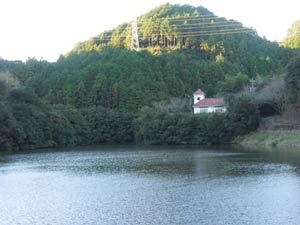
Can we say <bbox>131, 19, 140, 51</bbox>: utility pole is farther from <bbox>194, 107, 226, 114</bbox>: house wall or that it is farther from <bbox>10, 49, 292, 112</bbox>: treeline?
<bbox>194, 107, 226, 114</bbox>: house wall

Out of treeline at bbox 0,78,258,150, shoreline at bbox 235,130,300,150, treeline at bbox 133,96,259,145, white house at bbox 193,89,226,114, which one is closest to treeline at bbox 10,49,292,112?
treeline at bbox 0,78,258,150

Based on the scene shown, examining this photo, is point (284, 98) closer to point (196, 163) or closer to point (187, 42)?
point (196, 163)

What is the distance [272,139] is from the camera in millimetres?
58625

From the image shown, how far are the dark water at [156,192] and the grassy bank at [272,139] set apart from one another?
46.1 ft

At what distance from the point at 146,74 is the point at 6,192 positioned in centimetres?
7345

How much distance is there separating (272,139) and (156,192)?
35050 millimetres

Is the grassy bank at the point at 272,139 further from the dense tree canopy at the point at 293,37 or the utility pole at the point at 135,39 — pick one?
the utility pole at the point at 135,39

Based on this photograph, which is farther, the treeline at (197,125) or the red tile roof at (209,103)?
the red tile roof at (209,103)

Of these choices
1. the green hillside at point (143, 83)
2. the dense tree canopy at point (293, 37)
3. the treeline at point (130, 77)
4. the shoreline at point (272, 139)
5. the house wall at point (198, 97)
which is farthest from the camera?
the dense tree canopy at point (293, 37)

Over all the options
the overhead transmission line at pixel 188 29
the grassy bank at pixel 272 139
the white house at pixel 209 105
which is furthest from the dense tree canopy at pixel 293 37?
the grassy bank at pixel 272 139

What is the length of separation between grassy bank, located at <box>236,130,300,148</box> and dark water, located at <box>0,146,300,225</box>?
553 inches

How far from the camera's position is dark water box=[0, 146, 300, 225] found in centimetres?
2039

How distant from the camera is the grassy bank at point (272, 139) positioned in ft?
182

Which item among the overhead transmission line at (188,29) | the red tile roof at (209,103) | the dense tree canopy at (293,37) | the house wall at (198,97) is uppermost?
the overhead transmission line at (188,29)
